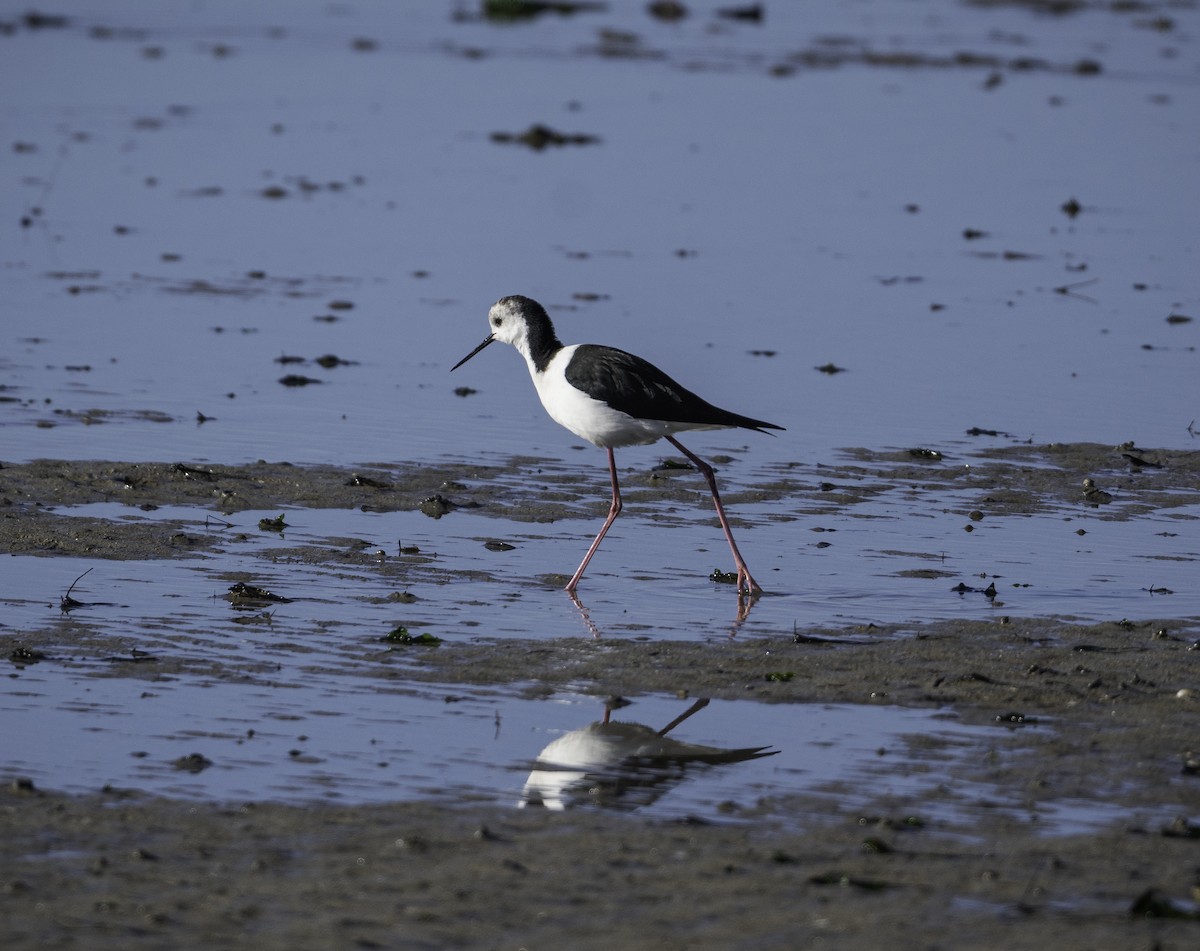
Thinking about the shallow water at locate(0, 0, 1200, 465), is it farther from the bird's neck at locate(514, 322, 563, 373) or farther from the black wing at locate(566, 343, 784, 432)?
the black wing at locate(566, 343, 784, 432)

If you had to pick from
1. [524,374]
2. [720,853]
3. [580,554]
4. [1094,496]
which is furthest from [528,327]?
[720,853]

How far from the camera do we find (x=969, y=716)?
6.57 meters

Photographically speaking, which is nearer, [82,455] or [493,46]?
[82,455]

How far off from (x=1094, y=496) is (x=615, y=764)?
15.9ft

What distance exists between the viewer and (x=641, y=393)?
28.7 feet

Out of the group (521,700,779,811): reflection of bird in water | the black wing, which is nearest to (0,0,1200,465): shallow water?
the black wing

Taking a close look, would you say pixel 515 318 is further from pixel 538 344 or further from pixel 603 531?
pixel 603 531

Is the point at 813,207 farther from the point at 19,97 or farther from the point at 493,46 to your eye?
the point at 493,46

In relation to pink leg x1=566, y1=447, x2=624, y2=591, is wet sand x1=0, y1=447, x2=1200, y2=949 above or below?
below

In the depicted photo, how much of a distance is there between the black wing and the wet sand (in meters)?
1.93

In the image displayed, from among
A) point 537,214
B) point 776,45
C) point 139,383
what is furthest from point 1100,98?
point 139,383

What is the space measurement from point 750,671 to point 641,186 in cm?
1417

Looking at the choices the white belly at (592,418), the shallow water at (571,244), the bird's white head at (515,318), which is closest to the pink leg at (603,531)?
the white belly at (592,418)

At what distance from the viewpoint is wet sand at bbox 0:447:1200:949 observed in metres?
4.70
